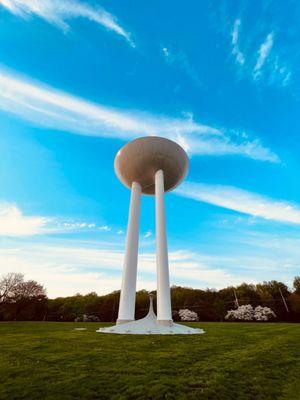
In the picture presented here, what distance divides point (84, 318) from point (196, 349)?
4523 centimetres

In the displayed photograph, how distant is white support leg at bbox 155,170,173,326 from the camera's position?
14547mm

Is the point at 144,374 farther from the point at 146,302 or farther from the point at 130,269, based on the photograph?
the point at 146,302

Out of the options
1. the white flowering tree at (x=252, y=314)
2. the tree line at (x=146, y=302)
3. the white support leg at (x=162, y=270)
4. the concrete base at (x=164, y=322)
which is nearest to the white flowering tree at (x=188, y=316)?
the tree line at (x=146, y=302)

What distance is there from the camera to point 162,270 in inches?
605

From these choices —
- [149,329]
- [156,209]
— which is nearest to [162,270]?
[149,329]

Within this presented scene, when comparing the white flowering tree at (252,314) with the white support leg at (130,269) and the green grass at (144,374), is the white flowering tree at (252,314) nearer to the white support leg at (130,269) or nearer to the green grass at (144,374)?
the white support leg at (130,269)

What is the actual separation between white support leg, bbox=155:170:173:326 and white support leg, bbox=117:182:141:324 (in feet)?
6.01

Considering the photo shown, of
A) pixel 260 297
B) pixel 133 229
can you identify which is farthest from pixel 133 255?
pixel 260 297

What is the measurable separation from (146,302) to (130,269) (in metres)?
37.1

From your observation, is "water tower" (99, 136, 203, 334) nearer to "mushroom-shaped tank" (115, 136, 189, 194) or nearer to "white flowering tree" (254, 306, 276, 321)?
"mushroom-shaped tank" (115, 136, 189, 194)

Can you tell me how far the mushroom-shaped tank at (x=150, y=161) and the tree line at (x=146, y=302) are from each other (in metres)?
32.5

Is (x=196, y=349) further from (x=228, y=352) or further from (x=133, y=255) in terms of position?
(x=133, y=255)

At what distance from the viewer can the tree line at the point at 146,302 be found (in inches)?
1746

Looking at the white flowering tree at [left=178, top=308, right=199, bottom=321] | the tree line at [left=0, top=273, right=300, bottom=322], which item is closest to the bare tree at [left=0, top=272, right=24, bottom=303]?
the tree line at [left=0, top=273, right=300, bottom=322]
